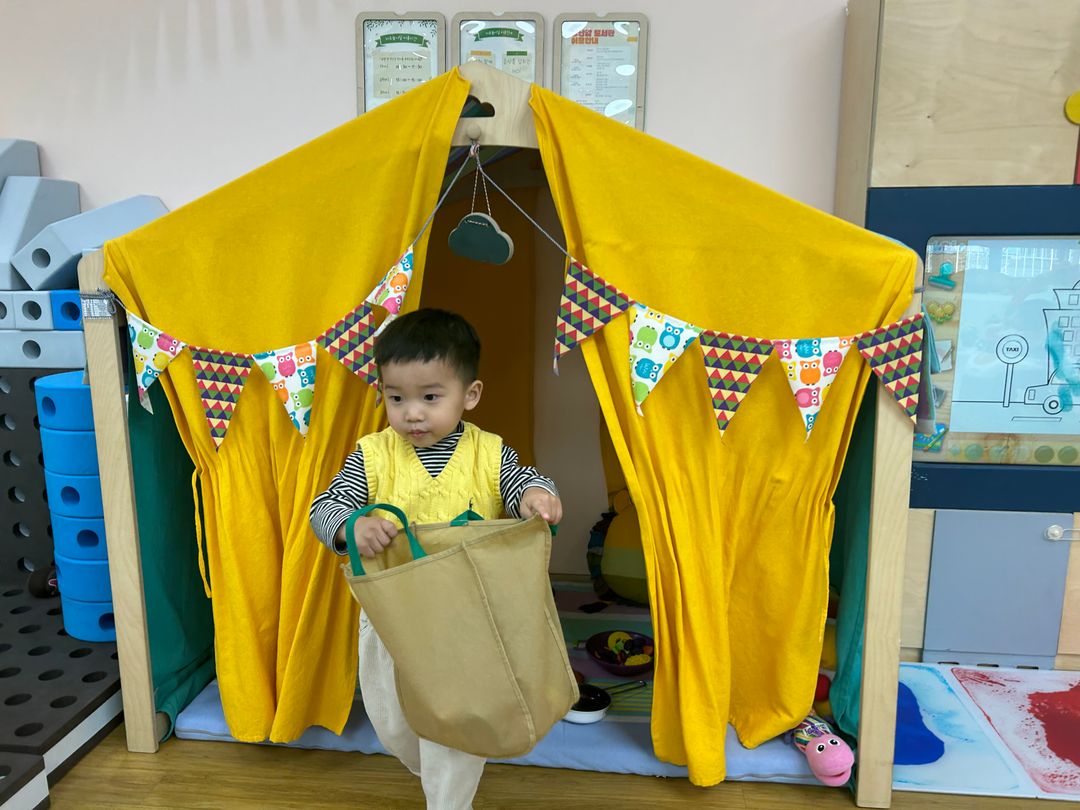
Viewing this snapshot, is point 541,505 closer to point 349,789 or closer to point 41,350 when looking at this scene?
point 349,789

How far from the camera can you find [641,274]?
54.0 inches

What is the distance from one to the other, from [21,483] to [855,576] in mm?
2371

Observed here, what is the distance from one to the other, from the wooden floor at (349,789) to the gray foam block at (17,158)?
72.4 inches

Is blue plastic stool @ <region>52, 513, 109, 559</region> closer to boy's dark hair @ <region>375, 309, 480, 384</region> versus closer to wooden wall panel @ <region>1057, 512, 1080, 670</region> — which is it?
boy's dark hair @ <region>375, 309, 480, 384</region>

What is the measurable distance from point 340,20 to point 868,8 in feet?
4.97

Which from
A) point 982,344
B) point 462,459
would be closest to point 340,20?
point 462,459

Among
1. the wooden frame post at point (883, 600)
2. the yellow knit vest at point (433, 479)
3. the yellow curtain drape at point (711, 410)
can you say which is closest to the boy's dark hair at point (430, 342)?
the yellow knit vest at point (433, 479)

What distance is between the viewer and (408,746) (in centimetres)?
134

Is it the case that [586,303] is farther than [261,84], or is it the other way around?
[261,84]

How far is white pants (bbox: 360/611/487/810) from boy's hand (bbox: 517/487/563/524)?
13.9 inches

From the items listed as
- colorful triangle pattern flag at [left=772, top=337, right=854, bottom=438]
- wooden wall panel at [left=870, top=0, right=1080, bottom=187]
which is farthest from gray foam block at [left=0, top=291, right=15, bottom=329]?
wooden wall panel at [left=870, top=0, right=1080, bottom=187]

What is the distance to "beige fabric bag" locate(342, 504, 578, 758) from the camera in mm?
1091

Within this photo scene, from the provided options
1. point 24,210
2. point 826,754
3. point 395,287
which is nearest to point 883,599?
point 826,754

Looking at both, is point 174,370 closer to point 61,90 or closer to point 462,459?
point 462,459
